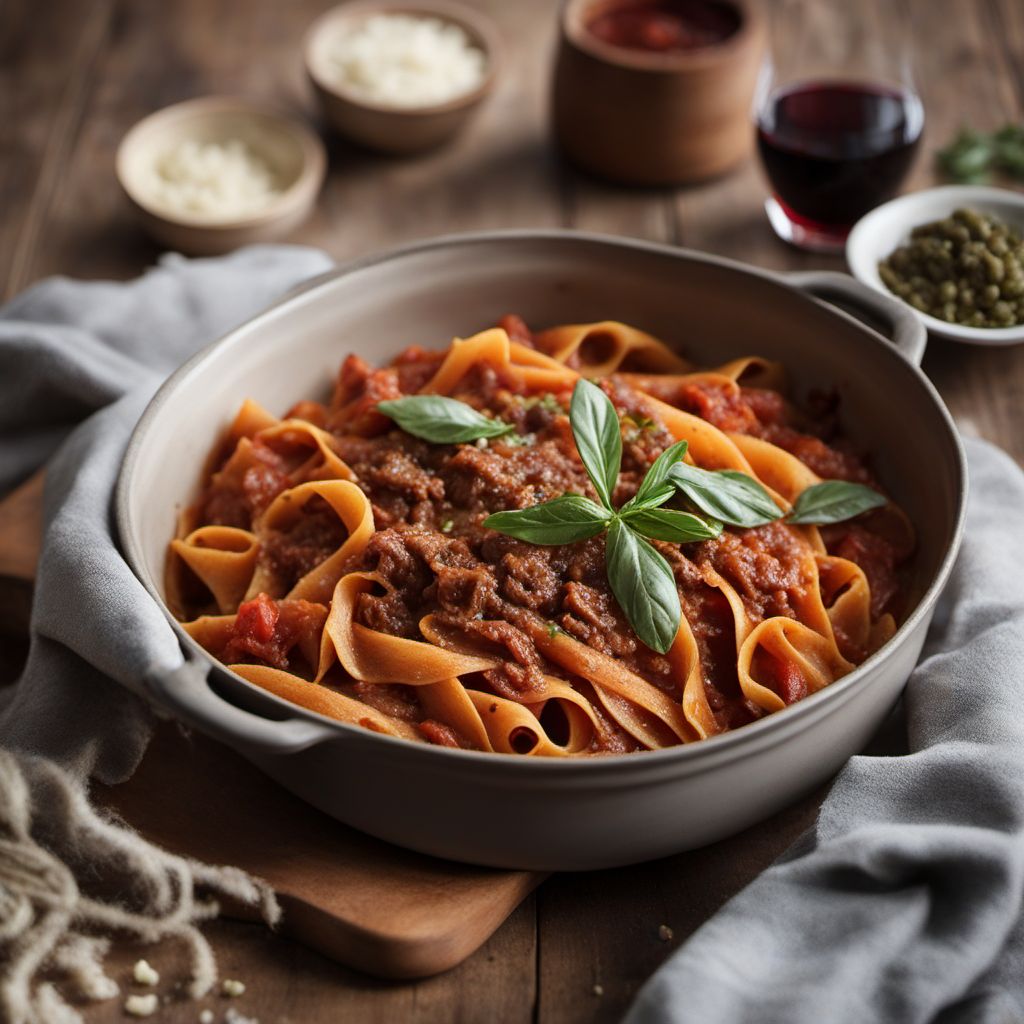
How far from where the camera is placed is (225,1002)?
3445mm

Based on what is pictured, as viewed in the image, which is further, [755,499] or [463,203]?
[463,203]

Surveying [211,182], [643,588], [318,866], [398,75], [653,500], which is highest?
[653,500]

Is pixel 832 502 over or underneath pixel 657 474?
underneath

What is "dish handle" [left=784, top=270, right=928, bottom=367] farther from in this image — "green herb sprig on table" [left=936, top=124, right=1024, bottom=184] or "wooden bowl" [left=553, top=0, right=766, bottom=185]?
"green herb sprig on table" [left=936, top=124, right=1024, bottom=184]

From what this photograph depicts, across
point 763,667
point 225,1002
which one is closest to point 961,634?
point 763,667

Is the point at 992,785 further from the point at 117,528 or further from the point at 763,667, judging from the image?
Result: the point at 117,528

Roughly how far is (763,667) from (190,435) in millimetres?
2105

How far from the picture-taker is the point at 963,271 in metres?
5.46

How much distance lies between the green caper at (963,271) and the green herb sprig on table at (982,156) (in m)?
1.23

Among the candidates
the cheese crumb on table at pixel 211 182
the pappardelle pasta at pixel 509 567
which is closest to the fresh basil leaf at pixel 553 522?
the pappardelle pasta at pixel 509 567

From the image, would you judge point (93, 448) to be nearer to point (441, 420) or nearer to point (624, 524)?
point (441, 420)

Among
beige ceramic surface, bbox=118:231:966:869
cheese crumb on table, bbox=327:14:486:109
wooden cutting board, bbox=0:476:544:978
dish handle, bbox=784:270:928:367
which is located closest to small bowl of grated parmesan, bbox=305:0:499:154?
cheese crumb on table, bbox=327:14:486:109

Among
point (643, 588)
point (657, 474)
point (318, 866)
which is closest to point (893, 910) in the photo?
point (643, 588)

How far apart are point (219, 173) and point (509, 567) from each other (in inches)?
140
